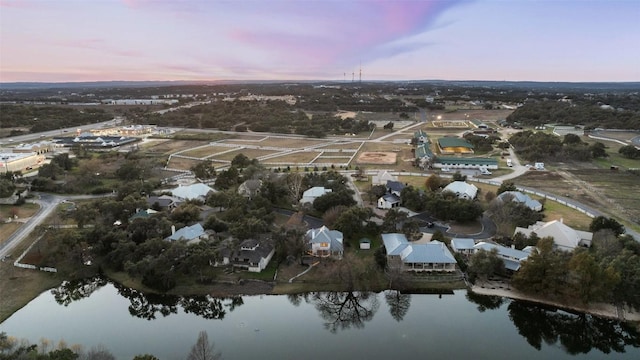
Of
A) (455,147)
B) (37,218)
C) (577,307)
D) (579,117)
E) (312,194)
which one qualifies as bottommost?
(577,307)

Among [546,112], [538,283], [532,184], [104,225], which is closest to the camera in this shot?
[538,283]

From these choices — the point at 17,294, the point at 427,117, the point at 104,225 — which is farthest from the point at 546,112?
the point at 17,294

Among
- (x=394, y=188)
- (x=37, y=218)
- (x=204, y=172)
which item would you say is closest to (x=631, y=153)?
(x=394, y=188)

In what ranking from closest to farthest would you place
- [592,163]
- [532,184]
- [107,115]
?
[532,184], [592,163], [107,115]

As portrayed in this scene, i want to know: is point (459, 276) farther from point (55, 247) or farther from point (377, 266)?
point (55, 247)

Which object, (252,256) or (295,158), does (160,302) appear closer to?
(252,256)

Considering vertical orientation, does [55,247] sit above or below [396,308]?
above

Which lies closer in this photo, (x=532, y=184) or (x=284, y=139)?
(x=532, y=184)
